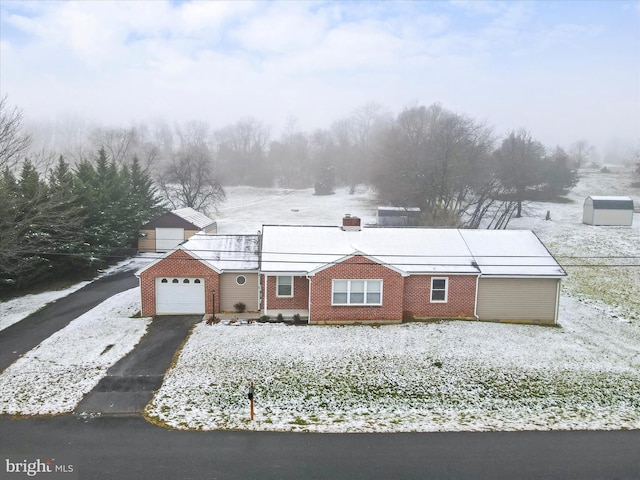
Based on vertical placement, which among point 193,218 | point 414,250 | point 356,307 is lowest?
point 356,307

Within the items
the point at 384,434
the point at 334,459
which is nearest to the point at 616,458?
the point at 384,434

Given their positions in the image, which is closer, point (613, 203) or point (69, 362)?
point (69, 362)

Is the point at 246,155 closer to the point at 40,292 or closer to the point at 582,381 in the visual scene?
the point at 40,292

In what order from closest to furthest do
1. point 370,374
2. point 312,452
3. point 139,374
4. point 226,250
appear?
1. point 312,452
2. point 139,374
3. point 370,374
4. point 226,250

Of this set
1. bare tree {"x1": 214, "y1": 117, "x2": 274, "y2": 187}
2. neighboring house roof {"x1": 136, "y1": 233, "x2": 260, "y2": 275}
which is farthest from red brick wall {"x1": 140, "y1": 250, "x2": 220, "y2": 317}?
bare tree {"x1": 214, "y1": 117, "x2": 274, "y2": 187}

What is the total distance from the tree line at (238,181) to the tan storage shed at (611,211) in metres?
7.79

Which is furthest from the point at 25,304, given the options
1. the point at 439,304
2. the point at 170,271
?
the point at 439,304

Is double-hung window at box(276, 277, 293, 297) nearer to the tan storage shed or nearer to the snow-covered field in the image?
the snow-covered field

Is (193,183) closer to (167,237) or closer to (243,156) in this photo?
(167,237)

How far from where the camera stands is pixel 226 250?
78.9 feet

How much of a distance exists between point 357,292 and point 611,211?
122 feet

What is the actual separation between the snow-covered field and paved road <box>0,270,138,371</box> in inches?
32.3

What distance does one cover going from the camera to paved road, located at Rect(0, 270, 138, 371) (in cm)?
1894

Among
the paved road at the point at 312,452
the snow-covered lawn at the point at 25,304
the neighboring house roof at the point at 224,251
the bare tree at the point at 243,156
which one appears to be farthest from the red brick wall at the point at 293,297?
the bare tree at the point at 243,156
